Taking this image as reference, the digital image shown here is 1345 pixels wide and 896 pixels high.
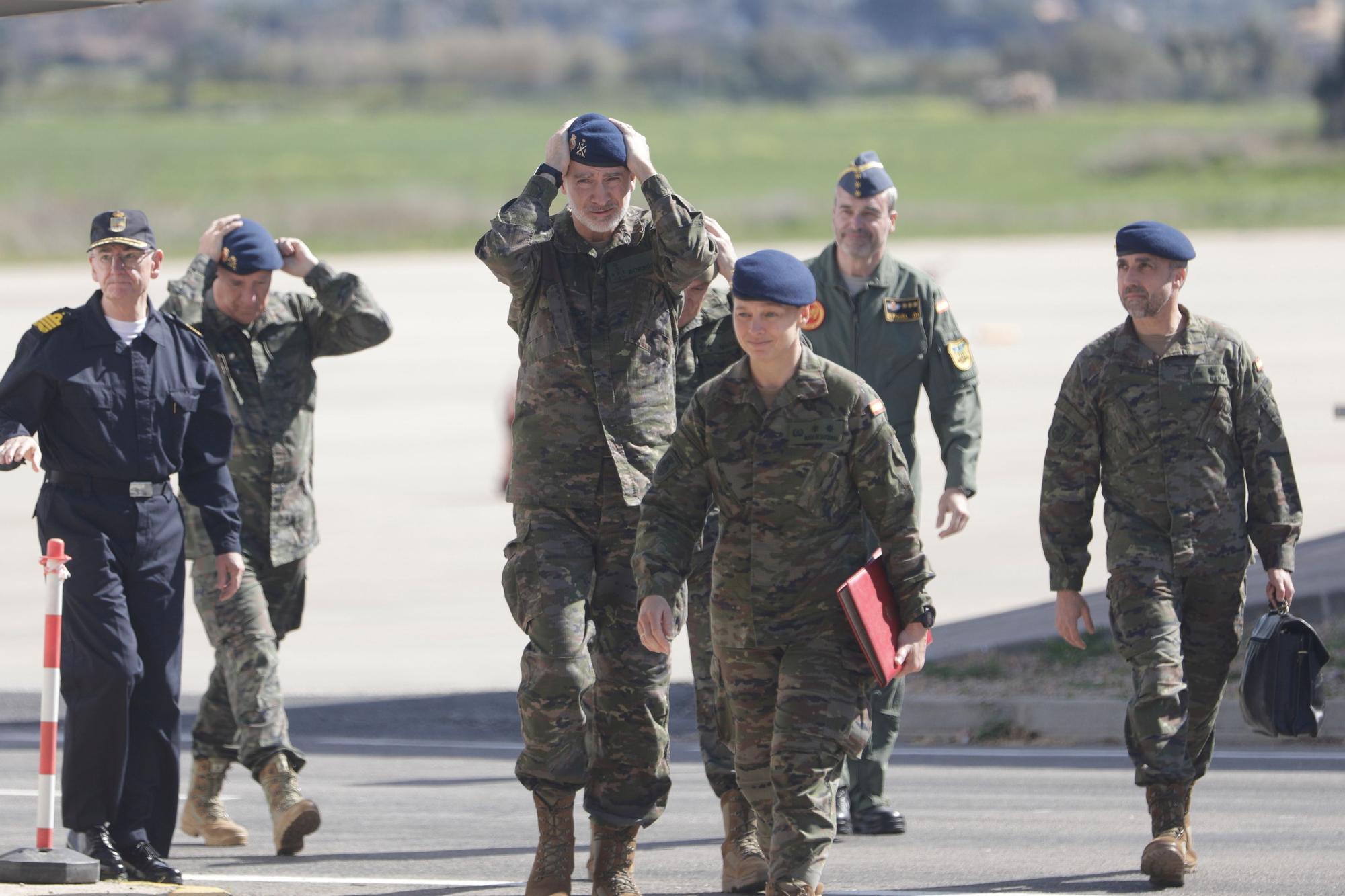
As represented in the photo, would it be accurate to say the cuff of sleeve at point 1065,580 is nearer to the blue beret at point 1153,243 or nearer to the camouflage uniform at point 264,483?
the blue beret at point 1153,243

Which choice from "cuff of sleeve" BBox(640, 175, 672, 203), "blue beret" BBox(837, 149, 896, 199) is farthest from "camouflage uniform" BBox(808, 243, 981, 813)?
"cuff of sleeve" BBox(640, 175, 672, 203)

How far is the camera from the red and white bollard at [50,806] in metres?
6.46

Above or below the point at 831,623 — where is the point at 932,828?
below

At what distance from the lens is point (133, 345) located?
7035mm

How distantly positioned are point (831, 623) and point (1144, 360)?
1.64 metres

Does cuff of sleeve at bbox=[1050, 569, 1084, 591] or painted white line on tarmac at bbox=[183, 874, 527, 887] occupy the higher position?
cuff of sleeve at bbox=[1050, 569, 1084, 591]

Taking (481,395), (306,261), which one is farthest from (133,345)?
(481,395)

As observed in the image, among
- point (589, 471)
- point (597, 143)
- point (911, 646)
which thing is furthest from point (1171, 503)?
point (597, 143)

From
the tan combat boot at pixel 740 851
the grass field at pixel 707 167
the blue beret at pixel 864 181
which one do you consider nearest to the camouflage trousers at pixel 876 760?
the tan combat boot at pixel 740 851

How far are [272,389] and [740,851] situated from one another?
2.51 meters

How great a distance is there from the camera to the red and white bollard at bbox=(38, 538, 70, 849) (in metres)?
6.55

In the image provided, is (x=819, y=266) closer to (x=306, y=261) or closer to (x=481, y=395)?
(x=306, y=261)

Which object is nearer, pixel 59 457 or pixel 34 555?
pixel 59 457

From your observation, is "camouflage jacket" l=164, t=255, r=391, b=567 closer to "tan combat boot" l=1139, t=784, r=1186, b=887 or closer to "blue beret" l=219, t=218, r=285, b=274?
"blue beret" l=219, t=218, r=285, b=274
